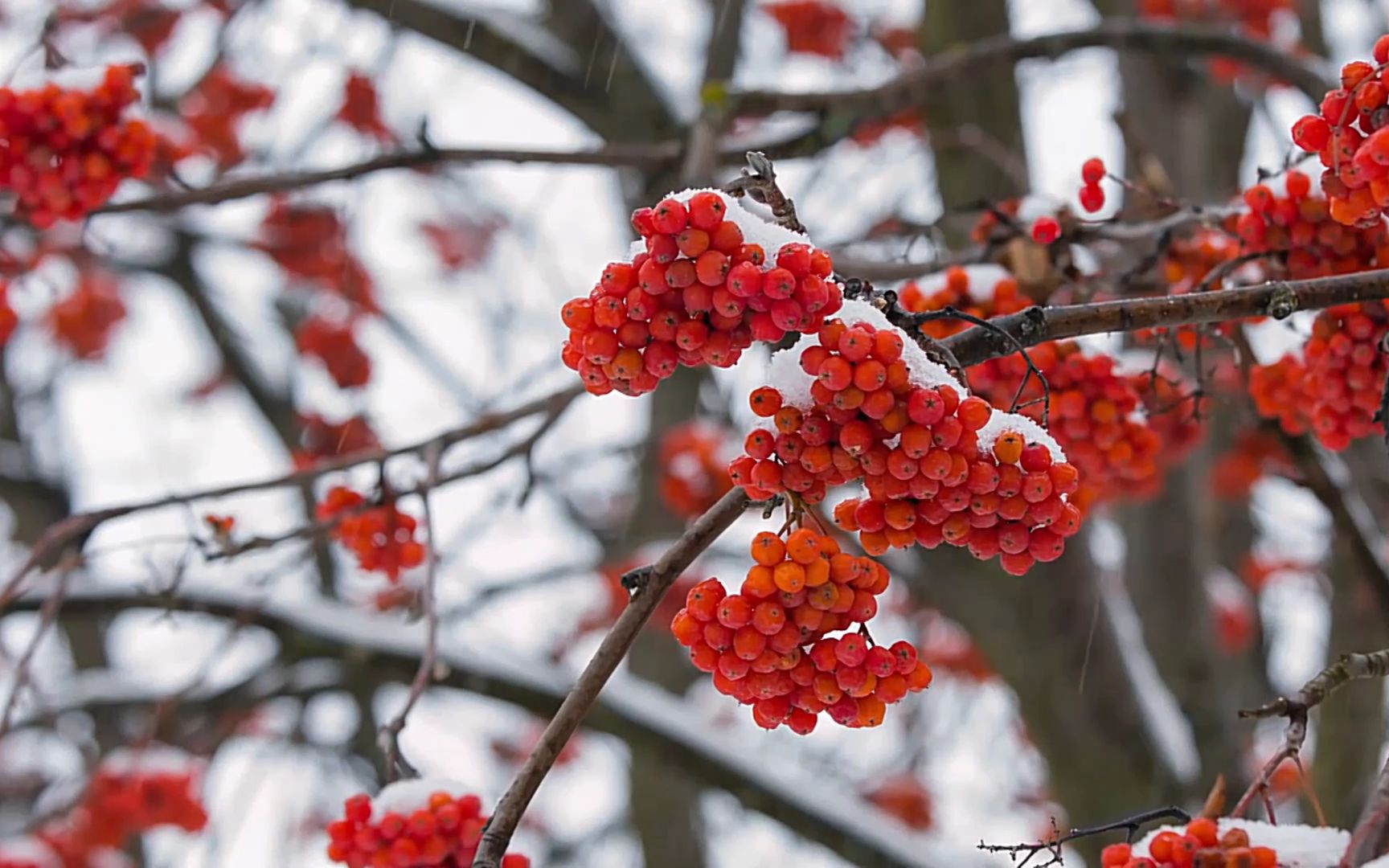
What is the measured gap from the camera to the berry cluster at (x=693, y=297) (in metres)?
1.10

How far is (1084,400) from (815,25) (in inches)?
149

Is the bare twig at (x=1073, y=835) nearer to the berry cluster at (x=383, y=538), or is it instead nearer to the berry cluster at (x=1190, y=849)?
the berry cluster at (x=1190, y=849)

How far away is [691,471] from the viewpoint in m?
4.64

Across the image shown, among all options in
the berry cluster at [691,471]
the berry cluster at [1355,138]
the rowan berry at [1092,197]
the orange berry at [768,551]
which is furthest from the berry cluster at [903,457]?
the berry cluster at [691,471]

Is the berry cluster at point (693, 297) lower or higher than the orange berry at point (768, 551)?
higher

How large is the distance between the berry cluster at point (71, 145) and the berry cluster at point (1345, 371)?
198 centimetres

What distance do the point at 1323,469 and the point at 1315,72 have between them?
869 mm

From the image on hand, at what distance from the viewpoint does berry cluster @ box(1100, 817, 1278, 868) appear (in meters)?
1.18

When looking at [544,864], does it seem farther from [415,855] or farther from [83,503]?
[415,855]

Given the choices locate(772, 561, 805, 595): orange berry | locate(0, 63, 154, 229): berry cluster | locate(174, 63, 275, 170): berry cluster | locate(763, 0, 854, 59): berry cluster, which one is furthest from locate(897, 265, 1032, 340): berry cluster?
locate(174, 63, 275, 170): berry cluster

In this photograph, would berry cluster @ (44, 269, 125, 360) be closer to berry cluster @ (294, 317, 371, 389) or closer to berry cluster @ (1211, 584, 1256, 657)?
berry cluster @ (294, 317, 371, 389)

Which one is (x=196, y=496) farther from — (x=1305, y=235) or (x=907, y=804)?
(x=907, y=804)

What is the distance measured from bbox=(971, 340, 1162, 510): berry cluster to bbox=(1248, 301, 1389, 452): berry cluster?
24cm

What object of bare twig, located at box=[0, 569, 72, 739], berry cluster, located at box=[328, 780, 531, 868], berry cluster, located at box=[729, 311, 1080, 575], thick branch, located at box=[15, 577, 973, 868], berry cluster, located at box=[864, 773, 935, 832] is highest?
berry cluster, located at box=[864, 773, 935, 832]
